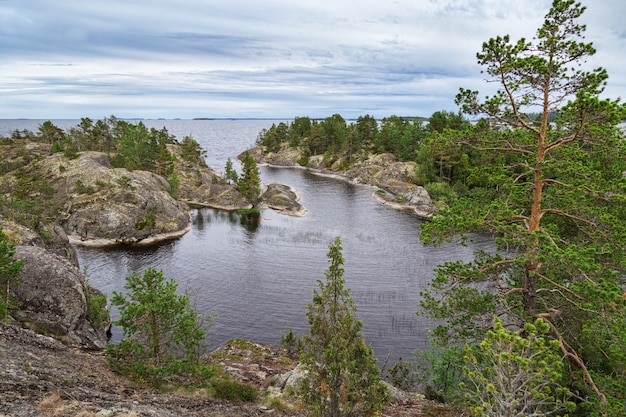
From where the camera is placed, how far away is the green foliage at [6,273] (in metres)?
21.5

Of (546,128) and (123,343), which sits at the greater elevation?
(546,128)

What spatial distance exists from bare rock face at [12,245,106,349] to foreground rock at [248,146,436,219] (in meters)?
66.8

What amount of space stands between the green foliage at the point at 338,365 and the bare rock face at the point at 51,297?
60.4ft

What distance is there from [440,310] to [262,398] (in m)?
12.8

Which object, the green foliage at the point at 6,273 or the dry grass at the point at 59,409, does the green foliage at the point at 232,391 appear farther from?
the green foliage at the point at 6,273

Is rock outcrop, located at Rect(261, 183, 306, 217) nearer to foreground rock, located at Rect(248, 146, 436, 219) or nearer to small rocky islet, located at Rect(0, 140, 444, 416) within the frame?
small rocky islet, located at Rect(0, 140, 444, 416)

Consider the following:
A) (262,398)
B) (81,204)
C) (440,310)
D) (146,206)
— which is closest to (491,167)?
(440,310)

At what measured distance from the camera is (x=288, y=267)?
5600cm

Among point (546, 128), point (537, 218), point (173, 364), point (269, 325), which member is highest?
point (546, 128)

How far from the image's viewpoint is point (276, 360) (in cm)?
3275

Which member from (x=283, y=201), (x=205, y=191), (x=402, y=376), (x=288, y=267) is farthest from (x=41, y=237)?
(x=205, y=191)

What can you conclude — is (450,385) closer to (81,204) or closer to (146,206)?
(146,206)

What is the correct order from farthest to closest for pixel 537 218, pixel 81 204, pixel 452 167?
pixel 452 167 → pixel 81 204 → pixel 537 218

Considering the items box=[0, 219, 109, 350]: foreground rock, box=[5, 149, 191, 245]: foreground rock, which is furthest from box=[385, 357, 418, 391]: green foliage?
box=[5, 149, 191, 245]: foreground rock
